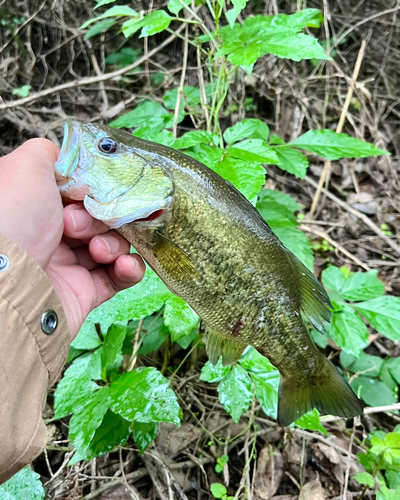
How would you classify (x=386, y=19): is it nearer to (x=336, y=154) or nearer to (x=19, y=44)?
(x=336, y=154)

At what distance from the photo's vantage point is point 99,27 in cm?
358

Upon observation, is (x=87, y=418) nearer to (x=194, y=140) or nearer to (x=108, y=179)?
(x=108, y=179)

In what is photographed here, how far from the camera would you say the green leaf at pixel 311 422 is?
1529 mm

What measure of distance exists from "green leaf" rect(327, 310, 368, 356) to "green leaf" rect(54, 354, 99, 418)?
1.13 meters

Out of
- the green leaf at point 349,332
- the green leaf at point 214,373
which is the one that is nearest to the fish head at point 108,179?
the green leaf at point 214,373

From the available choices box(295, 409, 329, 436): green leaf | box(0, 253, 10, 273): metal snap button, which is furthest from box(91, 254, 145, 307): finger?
box(295, 409, 329, 436): green leaf

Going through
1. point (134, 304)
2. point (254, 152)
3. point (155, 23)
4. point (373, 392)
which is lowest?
point (373, 392)

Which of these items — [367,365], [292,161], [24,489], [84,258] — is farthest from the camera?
[367,365]

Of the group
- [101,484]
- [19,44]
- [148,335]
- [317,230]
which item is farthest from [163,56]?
[101,484]

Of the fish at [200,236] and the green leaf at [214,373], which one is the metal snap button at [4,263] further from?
the green leaf at [214,373]

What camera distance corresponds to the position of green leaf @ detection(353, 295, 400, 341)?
1.80 metres

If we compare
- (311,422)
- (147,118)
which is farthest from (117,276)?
(311,422)

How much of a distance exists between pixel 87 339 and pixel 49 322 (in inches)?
22.7

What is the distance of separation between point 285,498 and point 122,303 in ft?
4.45
